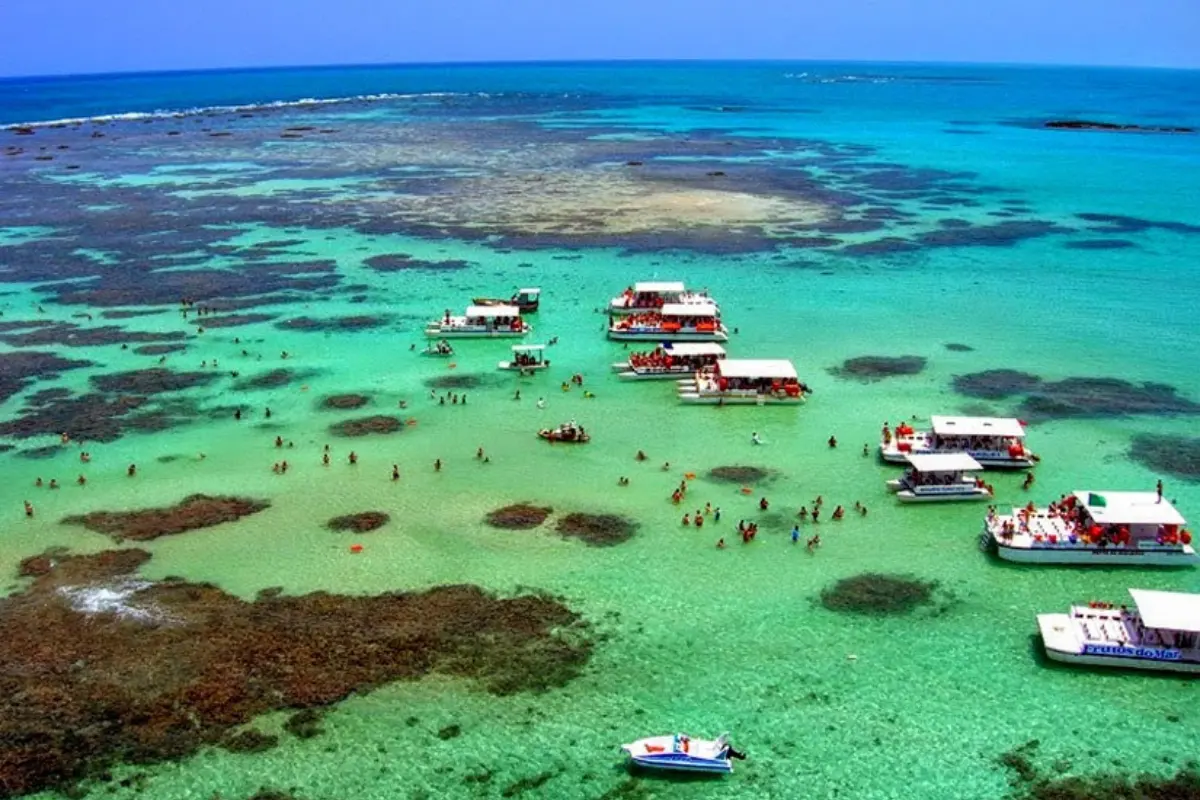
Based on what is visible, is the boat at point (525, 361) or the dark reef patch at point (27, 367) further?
the boat at point (525, 361)

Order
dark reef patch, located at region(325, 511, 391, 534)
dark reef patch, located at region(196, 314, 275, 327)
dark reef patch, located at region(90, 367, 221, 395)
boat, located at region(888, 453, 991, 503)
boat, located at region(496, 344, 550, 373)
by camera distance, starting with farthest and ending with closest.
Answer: dark reef patch, located at region(196, 314, 275, 327) → boat, located at region(496, 344, 550, 373) → dark reef patch, located at region(90, 367, 221, 395) → boat, located at region(888, 453, 991, 503) → dark reef patch, located at region(325, 511, 391, 534)

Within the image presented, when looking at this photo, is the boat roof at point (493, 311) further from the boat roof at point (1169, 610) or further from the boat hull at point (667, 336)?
the boat roof at point (1169, 610)

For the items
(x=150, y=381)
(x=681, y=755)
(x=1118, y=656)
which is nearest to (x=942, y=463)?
(x=1118, y=656)

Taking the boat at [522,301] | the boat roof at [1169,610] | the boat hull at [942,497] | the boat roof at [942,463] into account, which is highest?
the boat at [522,301]

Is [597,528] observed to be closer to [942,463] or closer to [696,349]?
[942,463]

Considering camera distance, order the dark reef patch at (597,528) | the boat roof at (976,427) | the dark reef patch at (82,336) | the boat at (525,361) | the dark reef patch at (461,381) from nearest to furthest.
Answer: the dark reef patch at (597,528)
the boat roof at (976,427)
the dark reef patch at (461,381)
the boat at (525,361)
the dark reef patch at (82,336)

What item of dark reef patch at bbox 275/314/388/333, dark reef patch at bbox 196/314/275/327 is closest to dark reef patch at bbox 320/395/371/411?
dark reef patch at bbox 275/314/388/333

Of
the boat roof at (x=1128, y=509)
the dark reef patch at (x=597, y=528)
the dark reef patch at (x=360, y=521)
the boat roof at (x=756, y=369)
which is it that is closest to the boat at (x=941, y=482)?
the boat roof at (x=1128, y=509)

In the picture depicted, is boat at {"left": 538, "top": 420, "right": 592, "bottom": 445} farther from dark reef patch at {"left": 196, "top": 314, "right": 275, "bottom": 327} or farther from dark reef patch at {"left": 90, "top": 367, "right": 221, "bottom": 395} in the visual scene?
dark reef patch at {"left": 196, "top": 314, "right": 275, "bottom": 327}

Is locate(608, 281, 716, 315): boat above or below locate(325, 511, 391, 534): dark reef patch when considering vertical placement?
above
